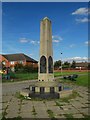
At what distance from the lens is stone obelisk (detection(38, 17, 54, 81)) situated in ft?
51.5

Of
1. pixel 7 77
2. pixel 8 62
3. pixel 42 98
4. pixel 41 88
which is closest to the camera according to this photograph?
pixel 42 98

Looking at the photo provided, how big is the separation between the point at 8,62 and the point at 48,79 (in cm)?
7833

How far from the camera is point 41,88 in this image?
14602 millimetres

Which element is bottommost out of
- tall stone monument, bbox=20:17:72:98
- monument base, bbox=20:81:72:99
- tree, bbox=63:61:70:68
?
monument base, bbox=20:81:72:99

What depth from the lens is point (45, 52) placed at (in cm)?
1567

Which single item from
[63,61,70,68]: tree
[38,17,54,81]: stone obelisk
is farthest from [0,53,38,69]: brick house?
[38,17,54,81]: stone obelisk

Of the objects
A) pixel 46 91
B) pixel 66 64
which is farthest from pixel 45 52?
pixel 66 64

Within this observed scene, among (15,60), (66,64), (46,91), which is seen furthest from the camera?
(66,64)

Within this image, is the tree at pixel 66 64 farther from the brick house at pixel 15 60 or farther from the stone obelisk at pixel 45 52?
the stone obelisk at pixel 45 52

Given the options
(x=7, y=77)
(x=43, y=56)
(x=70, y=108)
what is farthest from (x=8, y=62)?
(x=70, y=108)

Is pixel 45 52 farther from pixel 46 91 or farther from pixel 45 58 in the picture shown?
pixel 46 91

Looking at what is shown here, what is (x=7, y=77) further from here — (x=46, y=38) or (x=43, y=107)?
(x=43, y=107)

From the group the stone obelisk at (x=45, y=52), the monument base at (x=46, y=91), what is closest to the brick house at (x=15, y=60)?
the stone obelisk at (x=45, y=52)

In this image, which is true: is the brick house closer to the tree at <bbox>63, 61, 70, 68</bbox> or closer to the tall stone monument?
the tree at <bbox>63, 61, 70, 68</bbox>
